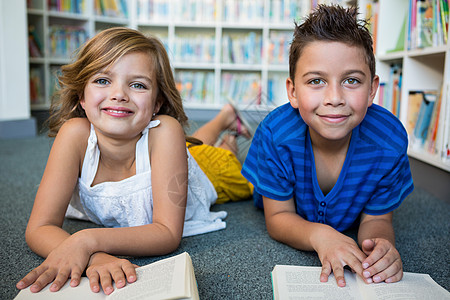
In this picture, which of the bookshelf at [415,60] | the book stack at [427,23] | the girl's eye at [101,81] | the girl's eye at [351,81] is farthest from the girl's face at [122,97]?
the book stack at [427,23]

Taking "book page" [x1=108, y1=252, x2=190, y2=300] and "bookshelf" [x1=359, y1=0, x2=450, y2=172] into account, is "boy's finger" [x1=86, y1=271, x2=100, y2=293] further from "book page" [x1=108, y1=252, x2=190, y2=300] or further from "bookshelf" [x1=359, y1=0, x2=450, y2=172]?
"bookshelf" [x1=359, y1=0, x2=450, y2=172]

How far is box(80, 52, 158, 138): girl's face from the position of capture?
0.82 metres

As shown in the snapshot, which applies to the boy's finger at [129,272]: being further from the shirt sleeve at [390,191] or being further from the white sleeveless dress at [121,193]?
the shirt sleeve at [390,191]

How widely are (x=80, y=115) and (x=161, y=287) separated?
0.57 metres

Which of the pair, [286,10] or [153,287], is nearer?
[153,287]

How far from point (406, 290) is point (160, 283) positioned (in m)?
0.36

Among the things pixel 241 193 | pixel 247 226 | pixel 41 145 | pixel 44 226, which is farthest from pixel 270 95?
pixel 44 226

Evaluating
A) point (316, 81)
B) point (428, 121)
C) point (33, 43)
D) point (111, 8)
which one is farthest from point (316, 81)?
point (111, 8)

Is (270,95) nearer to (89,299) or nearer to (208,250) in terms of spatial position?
(208,250)

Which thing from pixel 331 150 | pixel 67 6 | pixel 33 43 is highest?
pixel 67 6

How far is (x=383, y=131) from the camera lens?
0.86 meters

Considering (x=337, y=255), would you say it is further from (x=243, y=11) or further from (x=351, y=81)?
(x=243, y=11)

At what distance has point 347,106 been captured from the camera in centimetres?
75

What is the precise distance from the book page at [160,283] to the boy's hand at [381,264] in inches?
11.2
